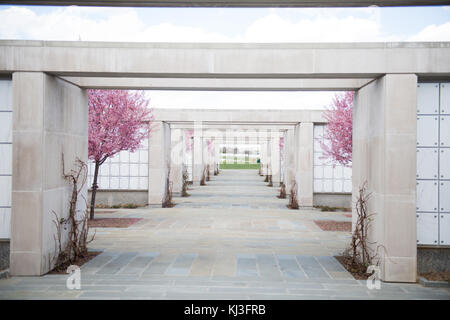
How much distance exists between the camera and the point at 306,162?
16.2 meters

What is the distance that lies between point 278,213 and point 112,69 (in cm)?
924

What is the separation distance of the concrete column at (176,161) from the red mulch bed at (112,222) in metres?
7.52

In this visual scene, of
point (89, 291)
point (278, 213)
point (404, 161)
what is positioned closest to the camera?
point (89, 291)

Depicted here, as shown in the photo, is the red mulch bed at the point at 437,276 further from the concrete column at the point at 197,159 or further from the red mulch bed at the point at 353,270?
the concrete column at the point at 197,159

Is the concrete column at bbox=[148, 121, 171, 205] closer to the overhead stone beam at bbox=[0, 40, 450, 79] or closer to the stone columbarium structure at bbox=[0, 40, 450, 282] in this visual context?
the stone columbarium structure at bbox=[0, 40, 450, 282]

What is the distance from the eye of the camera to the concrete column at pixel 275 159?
27266 mm

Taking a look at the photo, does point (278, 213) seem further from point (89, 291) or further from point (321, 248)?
point (89, 291)

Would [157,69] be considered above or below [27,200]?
above

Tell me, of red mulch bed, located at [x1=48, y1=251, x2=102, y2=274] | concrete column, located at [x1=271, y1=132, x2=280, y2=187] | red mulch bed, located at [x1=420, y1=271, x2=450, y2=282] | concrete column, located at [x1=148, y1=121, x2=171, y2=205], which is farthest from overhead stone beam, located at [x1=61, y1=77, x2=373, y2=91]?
concrete column, located at [x1=271, y1=132, x2=280, y2=187]

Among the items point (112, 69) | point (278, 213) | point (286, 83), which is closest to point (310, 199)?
point (278, 213)

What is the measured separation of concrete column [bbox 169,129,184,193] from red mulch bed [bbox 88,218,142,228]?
7.52 m

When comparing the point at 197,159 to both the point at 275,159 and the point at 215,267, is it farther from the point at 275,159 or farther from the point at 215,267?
the point at 215,267

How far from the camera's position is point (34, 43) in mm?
6465

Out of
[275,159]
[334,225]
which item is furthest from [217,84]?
[275,159]
